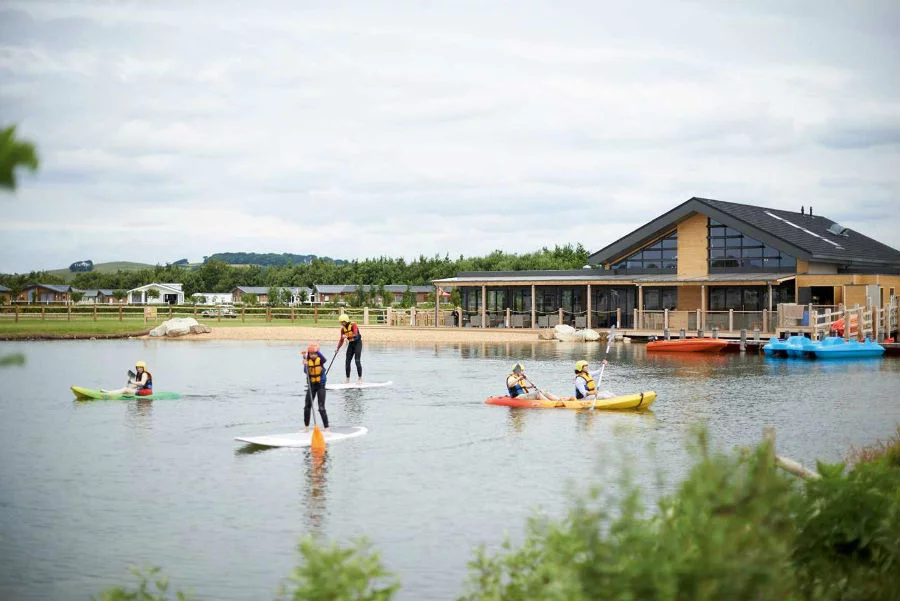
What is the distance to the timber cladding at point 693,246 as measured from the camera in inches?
2164

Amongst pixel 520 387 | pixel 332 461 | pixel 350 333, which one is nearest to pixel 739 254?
pixel 350 333

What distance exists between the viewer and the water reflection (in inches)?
545

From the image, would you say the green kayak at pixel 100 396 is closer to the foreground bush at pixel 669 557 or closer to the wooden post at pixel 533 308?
the foreground bush at pixel 669 557

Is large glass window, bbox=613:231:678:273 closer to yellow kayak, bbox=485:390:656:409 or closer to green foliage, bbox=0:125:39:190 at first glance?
yellow kayak, bbox=485:390:656:409

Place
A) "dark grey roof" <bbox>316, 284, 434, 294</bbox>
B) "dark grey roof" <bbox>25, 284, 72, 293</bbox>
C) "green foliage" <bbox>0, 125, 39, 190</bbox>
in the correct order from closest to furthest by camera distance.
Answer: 1. "green foliage" <bbox>0, 125, 39, 190</bbox>
2. "dark grey roof" <bbox>316, 284, 434, 294</bbox>
3. "dark grey roof" <bbox>25, 284, 72, 293</bbox>

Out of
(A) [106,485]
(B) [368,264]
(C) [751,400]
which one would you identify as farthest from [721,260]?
(B) [368,264]

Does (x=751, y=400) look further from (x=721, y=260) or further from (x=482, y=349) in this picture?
(x=721, y=260)

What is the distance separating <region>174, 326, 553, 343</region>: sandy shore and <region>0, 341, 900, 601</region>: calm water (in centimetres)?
1973

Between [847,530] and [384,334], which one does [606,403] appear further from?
[384,334]

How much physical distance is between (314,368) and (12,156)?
48.4 feet

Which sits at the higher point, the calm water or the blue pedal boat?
the blue pedal boat

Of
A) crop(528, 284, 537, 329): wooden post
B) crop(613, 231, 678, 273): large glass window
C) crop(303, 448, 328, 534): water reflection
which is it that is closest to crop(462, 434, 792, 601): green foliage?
crop(303, 448, 328, 534): water reflection

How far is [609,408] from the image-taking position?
24.9 metres

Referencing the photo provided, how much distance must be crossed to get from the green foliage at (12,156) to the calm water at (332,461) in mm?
4168
